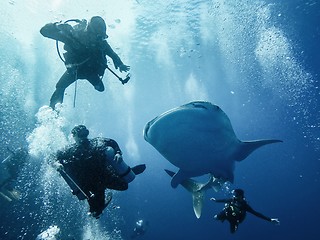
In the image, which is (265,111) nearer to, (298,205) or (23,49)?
(298,205)

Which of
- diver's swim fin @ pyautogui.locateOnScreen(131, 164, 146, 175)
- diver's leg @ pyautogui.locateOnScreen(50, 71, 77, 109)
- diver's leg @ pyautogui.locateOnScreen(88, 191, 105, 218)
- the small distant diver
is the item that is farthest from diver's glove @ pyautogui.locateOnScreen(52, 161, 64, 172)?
the small distant diver

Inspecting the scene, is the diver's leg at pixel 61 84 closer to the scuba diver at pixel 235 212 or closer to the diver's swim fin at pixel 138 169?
the diver's swim fin at pixel 138 169

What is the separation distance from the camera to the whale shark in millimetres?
4039

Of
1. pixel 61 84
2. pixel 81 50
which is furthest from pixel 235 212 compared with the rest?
pixel 61 84

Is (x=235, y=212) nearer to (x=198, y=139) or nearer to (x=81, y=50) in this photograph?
(x=198, y=139)

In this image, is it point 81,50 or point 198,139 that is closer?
point 198,139

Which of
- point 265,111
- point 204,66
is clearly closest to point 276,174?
point 265,111

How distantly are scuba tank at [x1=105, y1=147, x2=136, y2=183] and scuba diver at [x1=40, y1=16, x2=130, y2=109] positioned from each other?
6.13ft

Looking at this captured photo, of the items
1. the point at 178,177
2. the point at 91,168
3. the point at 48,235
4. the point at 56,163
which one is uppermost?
the point at 56,163

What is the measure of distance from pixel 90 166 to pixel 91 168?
0.05 m

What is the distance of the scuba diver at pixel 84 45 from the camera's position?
19.2 feet

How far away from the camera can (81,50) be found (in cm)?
627

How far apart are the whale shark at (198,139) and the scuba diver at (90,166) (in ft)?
3.40

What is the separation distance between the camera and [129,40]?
26.1m
